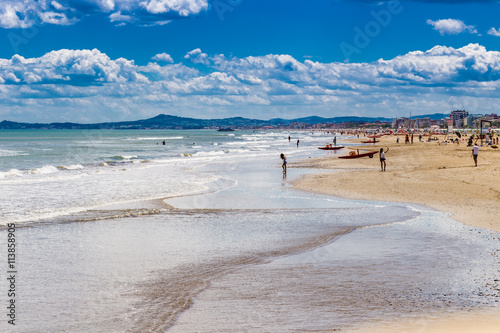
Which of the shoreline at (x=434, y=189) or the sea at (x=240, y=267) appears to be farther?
the shoreline at (x=434, y=189)

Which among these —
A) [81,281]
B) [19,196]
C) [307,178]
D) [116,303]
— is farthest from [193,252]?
[307,178]

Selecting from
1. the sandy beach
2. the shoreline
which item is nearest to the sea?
the sandy beach

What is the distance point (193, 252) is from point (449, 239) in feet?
22.0

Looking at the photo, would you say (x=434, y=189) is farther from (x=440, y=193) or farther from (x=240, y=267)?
(x=240, y=267)

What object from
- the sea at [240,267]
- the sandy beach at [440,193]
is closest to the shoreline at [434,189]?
the sandy beach at [440,193]

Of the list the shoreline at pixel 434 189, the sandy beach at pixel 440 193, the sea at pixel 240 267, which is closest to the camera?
the sandy beach at pixel 440 193

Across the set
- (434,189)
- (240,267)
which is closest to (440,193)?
(434,189)

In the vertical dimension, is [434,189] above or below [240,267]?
above

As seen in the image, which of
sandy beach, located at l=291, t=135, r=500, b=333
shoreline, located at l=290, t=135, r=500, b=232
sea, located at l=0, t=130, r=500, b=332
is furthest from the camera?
shoreline, located at l=290, t=135, r=500, b=232

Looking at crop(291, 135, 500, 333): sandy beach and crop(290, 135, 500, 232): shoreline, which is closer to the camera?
crop(291, 135, 500, 333): sandy beach

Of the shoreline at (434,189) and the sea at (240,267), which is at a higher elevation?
the shoreline at (434,189)

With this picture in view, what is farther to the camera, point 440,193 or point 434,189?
point 434,189

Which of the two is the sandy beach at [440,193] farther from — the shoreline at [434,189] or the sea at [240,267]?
the sea at [240,267]

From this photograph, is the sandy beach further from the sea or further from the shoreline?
the sea
